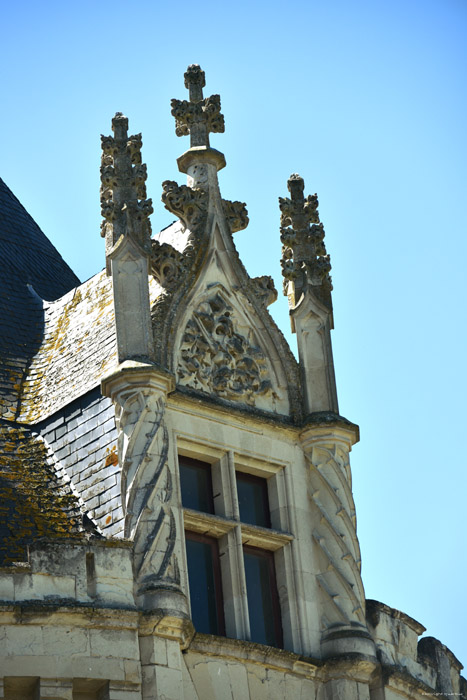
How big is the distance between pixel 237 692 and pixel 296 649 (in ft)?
3.32

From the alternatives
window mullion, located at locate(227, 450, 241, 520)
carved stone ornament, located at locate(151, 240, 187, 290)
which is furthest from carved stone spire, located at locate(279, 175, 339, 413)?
carved stone ornament, located at locate(151, 240, 187, 290)

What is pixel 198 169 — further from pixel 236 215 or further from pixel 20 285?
pixel 20 285

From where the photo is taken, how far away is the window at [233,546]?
63.3 feet

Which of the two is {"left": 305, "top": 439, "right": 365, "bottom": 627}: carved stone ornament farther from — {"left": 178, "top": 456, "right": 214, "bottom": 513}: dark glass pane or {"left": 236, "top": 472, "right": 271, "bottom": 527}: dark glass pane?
{"left": 178, "top": 456, "right": 214, "bottom": 513}: dark glass pane

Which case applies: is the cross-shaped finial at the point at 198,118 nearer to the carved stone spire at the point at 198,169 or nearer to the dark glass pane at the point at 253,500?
A: the carved stone spire at the point at 198,169

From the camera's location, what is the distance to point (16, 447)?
20828 mm

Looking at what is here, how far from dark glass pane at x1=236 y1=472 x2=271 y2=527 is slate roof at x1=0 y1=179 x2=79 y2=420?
2.69m

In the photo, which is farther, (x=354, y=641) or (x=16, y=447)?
(x=16, y=447)

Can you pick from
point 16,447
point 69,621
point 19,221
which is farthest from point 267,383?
point 19,221

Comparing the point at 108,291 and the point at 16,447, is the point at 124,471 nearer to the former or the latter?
the point at 16,447

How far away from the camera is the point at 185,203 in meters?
21.2

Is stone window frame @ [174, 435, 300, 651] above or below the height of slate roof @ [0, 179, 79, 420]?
below

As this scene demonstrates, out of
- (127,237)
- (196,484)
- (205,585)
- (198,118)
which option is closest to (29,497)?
(196,484)

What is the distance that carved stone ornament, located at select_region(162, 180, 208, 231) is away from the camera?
21156mm
